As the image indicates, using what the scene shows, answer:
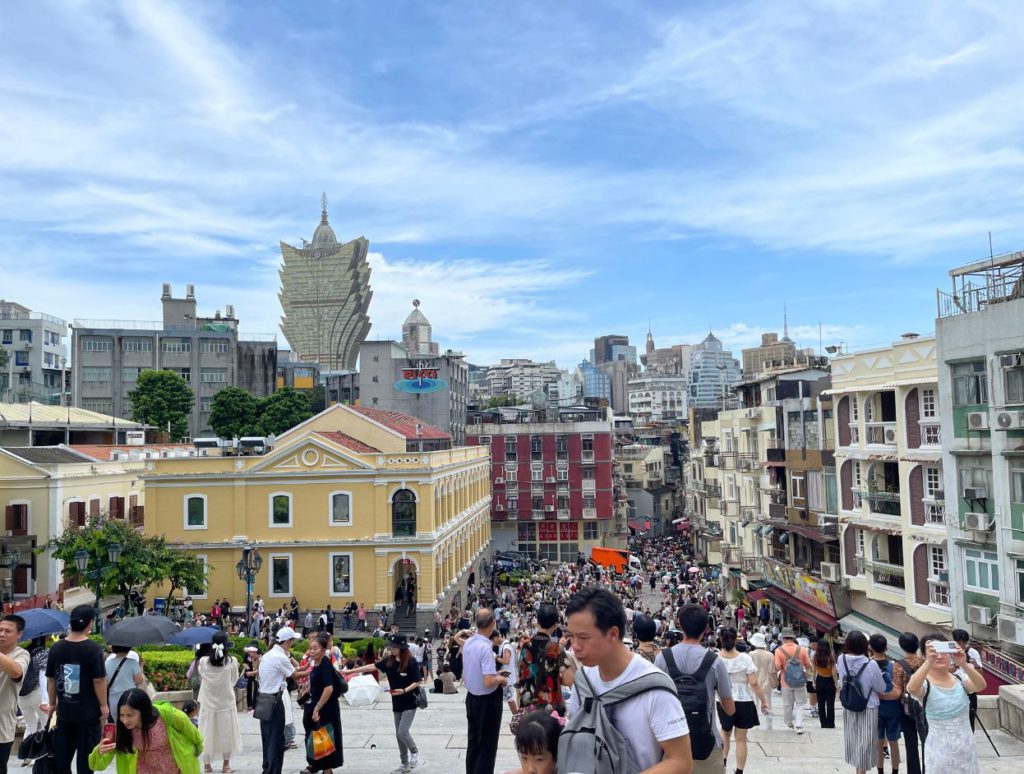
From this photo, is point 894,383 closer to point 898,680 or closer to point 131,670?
point 898,680

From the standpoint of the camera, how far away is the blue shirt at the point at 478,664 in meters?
8.26

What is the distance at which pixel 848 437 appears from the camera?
28438mm

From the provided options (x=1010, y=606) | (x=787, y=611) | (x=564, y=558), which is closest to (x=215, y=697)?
(x=1010, y=606)

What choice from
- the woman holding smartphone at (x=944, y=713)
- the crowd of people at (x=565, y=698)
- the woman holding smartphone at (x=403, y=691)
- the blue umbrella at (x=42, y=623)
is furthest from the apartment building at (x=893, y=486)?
the blue umbrella at (x=42, y=623)

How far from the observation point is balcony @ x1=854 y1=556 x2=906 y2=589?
26.1 meters

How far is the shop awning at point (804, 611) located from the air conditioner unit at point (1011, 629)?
8.20m

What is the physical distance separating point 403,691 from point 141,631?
4729 millimetres

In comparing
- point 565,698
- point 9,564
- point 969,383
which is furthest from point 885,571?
point 9,564

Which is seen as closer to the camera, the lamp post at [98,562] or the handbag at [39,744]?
the handbag at [39,744]

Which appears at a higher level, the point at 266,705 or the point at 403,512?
the point at 266,705

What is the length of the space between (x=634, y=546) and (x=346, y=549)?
38479 millimetres

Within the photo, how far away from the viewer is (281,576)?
35375 mm

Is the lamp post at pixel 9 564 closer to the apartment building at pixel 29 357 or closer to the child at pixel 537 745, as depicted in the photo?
the child at pixel 537 745

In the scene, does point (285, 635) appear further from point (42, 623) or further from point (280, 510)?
point (280, 510)
